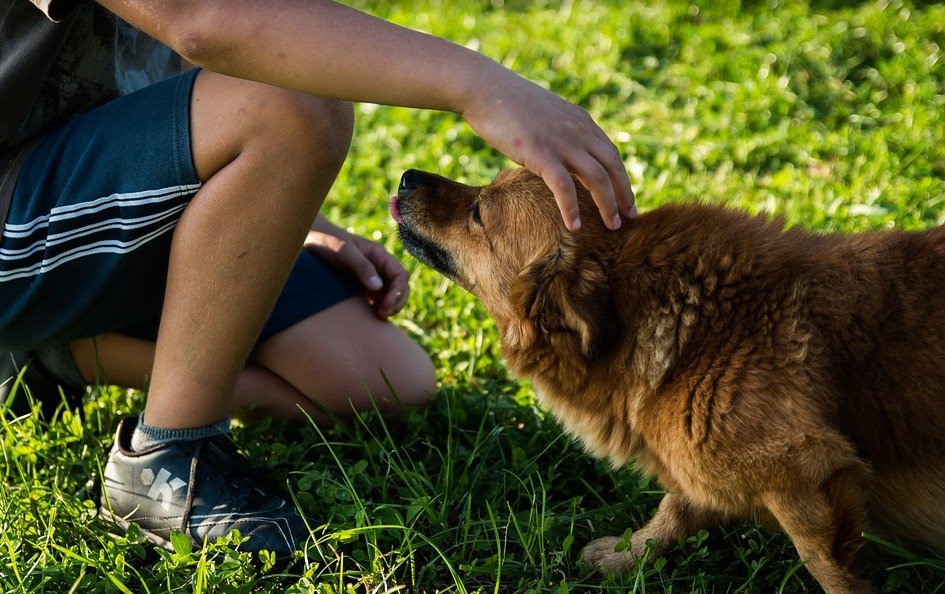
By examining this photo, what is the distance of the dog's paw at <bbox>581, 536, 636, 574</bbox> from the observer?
2520mm

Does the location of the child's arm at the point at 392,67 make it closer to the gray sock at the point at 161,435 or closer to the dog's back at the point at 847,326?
the dog's back at the point at 847,326

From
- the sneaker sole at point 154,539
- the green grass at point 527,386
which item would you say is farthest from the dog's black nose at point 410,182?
the sneaker sole at point 154,539

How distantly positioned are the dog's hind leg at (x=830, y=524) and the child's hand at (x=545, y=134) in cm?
85

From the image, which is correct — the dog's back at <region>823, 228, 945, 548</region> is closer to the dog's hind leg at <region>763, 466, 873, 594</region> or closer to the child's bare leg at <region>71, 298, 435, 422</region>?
the dog's hind leg at <region>763, 466, 873, 594</region>

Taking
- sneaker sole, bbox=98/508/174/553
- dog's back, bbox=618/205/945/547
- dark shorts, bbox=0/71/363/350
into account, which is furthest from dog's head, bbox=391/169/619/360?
sneaker sole, bbox=98/508/174/553

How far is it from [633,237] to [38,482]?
1.89 meters

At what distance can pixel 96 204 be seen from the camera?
250cm

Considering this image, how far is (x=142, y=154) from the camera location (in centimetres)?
251

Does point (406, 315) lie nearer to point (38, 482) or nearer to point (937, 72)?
point (38, 482)

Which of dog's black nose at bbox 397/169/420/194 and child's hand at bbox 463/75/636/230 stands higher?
child's hand at bbox 463/75/636/230

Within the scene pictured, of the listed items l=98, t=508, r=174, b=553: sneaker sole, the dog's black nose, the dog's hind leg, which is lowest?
A: l=98, t=508, r=174, b=553: sneaker sole

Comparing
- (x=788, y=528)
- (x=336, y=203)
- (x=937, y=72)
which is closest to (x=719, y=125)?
(x=937, y=72)

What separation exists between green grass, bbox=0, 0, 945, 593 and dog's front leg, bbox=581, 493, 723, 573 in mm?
45

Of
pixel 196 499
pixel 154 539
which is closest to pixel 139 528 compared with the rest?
pixel 154 539
